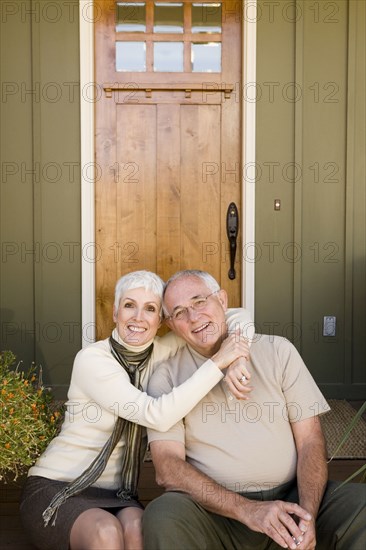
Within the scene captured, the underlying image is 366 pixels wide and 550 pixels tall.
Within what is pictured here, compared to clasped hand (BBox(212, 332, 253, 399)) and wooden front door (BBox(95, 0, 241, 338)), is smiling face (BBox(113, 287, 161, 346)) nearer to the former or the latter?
clasped hand (BBox(212, 332, 253, 399))

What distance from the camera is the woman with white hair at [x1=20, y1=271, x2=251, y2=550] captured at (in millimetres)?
1804

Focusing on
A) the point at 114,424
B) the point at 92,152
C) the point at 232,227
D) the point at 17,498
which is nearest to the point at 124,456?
the point at 114,424

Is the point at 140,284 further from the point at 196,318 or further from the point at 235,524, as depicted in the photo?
the point at 235,524

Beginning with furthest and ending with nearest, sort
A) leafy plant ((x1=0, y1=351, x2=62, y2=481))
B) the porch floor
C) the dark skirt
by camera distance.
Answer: the porch floor
leafy plant ((x1=0, y1=351, x2=62, y2=481))
the dark skirt

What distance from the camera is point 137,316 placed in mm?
1986

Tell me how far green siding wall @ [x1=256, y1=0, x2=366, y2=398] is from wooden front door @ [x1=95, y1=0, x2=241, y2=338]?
21 centimetres

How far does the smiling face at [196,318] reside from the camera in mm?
2016

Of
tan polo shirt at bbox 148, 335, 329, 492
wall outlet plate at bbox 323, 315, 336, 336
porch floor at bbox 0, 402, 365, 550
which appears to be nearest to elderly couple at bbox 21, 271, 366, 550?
tan polo shirt at bbox 148, 335, 329, 492

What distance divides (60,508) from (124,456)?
0.23m

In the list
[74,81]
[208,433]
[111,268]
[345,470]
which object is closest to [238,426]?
[208,433]

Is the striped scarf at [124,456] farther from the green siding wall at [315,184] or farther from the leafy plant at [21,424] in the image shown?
the green siding wall at [315,184]

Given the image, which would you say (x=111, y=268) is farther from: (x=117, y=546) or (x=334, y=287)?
(x=117, y=546)

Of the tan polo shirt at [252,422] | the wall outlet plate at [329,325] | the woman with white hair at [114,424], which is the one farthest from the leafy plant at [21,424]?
the wall outlet plate at [329,325]

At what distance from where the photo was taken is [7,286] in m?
4.09
